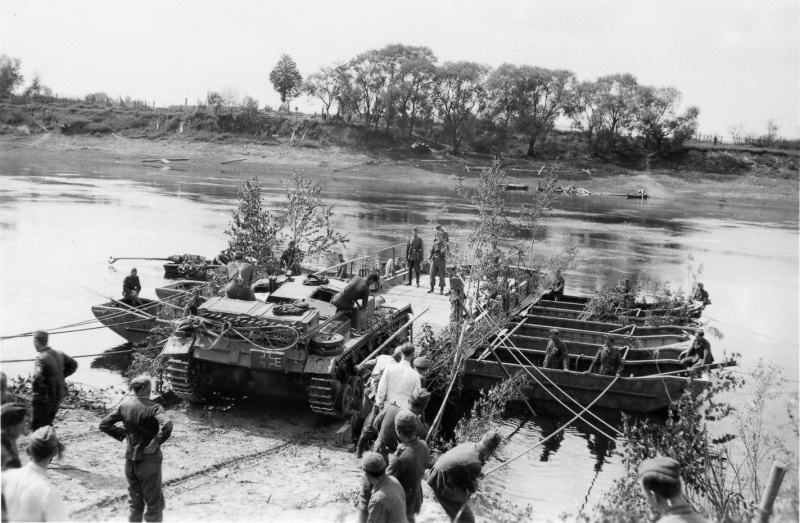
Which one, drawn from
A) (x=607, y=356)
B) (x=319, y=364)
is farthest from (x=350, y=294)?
(x=607, y=356)

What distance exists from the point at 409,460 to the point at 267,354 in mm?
5033

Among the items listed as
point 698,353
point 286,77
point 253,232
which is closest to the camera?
point 698,353

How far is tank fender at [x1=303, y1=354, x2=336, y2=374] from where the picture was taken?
11.4 m

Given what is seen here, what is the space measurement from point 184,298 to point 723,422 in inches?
464

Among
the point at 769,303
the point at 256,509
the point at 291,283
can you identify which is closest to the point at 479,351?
the point at 291,283

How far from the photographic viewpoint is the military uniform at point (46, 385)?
893cm

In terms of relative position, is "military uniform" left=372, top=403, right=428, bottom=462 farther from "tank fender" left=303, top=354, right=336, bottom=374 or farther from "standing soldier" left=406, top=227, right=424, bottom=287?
"standing soldier" left=406, top=227, right=424, bottom=287

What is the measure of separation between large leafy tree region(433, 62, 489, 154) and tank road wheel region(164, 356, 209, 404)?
61.5 metres

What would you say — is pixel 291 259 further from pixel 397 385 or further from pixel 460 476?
pixel 460 476

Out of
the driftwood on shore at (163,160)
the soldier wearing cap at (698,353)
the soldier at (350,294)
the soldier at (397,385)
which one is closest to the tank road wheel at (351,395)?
the soldier at (350,294)

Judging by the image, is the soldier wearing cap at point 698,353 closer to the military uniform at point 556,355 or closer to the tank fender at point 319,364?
the military uniform at point 556,355

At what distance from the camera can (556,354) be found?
14930 millimetres

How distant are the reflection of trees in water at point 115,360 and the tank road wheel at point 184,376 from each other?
3468mm

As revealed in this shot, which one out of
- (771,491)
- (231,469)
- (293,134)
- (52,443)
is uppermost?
(293,134)
